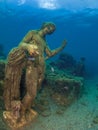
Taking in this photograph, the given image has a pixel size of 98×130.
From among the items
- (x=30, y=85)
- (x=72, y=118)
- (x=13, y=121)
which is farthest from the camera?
(x=72, y=118)

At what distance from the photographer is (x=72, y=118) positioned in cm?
995

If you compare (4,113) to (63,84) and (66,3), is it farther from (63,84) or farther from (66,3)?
(66,3)

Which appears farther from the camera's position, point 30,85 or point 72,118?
point 72,118

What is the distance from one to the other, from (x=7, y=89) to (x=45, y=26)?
116 inches

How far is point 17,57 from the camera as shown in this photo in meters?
7.94

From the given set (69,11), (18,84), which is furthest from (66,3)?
(18,84)

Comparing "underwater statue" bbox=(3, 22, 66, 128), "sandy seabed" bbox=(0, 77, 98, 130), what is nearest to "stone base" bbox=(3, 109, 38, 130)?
"underwater statue" bbox=(3, 22, 66, 128)

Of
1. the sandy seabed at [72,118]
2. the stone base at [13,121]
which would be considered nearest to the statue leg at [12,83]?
the stone base at [13,121]

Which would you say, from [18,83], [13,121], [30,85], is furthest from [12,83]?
Result: [13,121]

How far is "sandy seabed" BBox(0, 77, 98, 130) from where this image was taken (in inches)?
352

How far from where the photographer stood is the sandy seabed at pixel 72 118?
895 centimetres

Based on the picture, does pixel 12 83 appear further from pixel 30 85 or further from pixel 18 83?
pixel 30 85

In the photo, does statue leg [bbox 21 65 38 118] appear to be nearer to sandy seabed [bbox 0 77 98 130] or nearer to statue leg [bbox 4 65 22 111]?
statue leg [bbox 4 65 22 111]

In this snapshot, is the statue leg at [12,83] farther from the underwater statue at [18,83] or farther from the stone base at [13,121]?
the stone base at [13,121]
